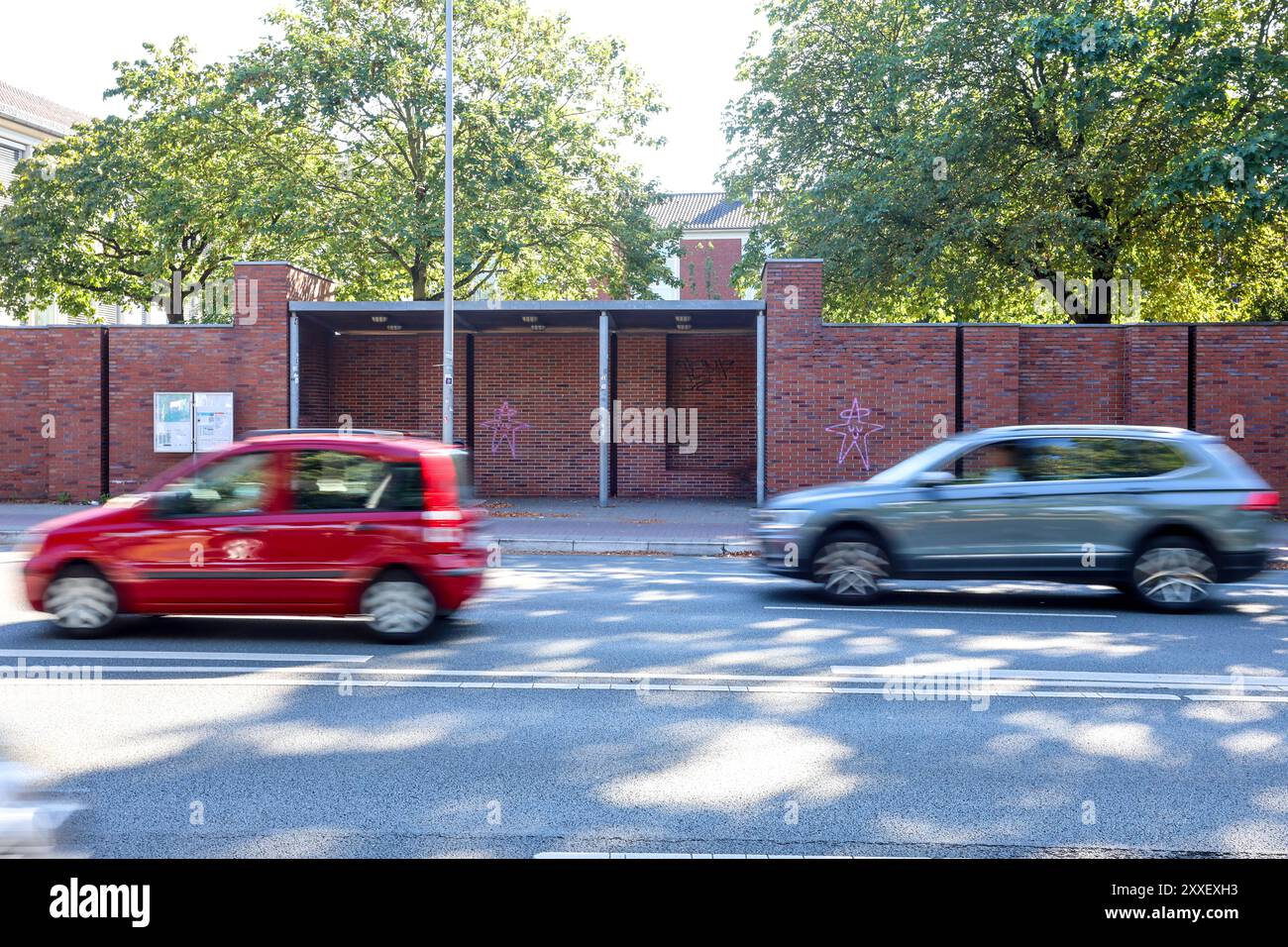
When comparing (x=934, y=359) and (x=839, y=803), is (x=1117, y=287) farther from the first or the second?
(x=839, y=803)

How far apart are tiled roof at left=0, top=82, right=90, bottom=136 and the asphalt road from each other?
39.0 metres

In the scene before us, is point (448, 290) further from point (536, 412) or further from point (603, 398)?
point (536, 412)

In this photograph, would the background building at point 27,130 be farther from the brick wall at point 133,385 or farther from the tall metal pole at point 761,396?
the tall metal pole at point 761,396

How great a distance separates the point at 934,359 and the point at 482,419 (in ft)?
31.0

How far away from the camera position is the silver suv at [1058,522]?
33.8 feet

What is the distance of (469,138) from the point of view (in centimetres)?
2575

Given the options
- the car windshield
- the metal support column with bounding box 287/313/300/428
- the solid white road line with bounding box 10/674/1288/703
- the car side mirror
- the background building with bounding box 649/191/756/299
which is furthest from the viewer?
the background building with bounding box 649/191/756/299

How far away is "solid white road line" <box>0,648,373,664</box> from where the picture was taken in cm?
769

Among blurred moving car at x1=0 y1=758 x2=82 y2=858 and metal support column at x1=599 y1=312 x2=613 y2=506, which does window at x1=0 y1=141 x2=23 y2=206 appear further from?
blurred moving car at x1=0 y1=758 x2=82 y2=858

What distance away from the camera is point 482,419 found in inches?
919

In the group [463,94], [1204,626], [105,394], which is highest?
[463,94]

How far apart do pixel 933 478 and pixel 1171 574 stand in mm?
2396

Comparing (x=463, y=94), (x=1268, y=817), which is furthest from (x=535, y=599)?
(x=463, y=94)

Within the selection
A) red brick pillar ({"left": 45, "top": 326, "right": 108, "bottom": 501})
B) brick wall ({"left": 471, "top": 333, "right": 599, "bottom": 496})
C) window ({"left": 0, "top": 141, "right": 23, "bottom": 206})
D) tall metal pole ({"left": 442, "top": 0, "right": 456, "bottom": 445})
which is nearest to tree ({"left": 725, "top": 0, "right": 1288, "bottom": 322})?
brick wall ({"left": 471, "top": 333, "right": 599, "bottom": 496})
